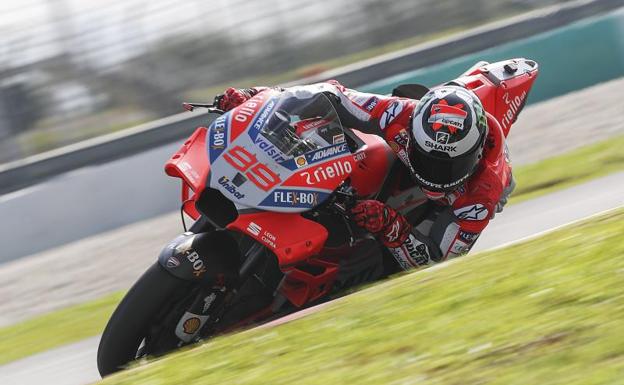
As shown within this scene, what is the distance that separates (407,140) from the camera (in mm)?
4914

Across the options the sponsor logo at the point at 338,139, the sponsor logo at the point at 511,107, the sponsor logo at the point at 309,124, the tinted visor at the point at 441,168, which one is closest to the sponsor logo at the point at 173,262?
the sponsor logo at the point at 309,124

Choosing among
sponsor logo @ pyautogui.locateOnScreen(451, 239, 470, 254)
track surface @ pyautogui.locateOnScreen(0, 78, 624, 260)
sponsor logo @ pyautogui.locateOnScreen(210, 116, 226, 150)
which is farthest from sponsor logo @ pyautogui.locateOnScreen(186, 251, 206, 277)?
track surface @ pyautogui.locateOnScreen(0, 78, 624, 260)

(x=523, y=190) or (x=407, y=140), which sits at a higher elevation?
(x=407, y=140)

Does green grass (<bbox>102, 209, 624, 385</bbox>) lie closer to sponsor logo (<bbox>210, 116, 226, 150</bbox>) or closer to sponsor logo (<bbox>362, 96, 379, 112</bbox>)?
sponsor logo (<bbox>210, 116, 226, 150</bbox>)

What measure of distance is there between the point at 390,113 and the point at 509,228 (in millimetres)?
1821

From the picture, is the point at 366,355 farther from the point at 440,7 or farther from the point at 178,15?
the point at 440,7

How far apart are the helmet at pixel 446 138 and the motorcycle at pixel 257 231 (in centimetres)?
28

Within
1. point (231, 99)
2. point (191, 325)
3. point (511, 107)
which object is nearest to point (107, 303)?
point (231, 99)

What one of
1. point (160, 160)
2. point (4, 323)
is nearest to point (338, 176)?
point (4, 323)

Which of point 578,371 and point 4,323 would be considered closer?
point 578,371

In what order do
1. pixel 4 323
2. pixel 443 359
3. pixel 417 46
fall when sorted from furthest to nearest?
pixel 417 46 < pixel 4 323 < pixel 443 359

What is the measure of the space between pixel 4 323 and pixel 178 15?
444 cm

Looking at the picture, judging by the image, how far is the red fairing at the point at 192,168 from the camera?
14.6 feet

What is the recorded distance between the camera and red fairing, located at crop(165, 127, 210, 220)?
4.44 metres
